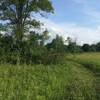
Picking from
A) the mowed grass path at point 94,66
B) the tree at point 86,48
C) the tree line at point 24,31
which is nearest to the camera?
the mowed grass path at point 94,66

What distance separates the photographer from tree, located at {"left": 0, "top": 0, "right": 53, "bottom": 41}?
35156mm

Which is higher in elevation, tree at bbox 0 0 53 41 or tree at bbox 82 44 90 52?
tree at bbox 0 0 53 41

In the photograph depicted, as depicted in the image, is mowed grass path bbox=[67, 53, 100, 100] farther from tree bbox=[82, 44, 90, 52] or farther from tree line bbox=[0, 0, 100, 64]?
tree bbox=[82, 44, 90, 52]

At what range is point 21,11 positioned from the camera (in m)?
36.2

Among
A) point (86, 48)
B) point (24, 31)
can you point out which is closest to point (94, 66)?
point (24, 31)

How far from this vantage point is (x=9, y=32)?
34562mm

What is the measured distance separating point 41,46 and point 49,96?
2312 cm

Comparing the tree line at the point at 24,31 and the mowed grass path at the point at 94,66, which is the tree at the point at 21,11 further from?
the mowed grass path at the point at 94,66

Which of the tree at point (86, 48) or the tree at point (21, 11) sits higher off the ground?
the tree at point (21, 11)

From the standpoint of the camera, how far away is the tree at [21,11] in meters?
35.2

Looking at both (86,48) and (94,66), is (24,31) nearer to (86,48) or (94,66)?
(94,66)

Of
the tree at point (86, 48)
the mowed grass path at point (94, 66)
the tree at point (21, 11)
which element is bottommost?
the mowed grass path at point (94, 66)

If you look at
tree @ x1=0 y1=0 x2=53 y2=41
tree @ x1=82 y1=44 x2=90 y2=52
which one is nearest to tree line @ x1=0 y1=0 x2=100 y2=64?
tree @ x1=0 y1=0 x2=53 y2=41

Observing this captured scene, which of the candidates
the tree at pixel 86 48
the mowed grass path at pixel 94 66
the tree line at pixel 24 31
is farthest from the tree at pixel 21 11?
the tree at pixel 86 48
